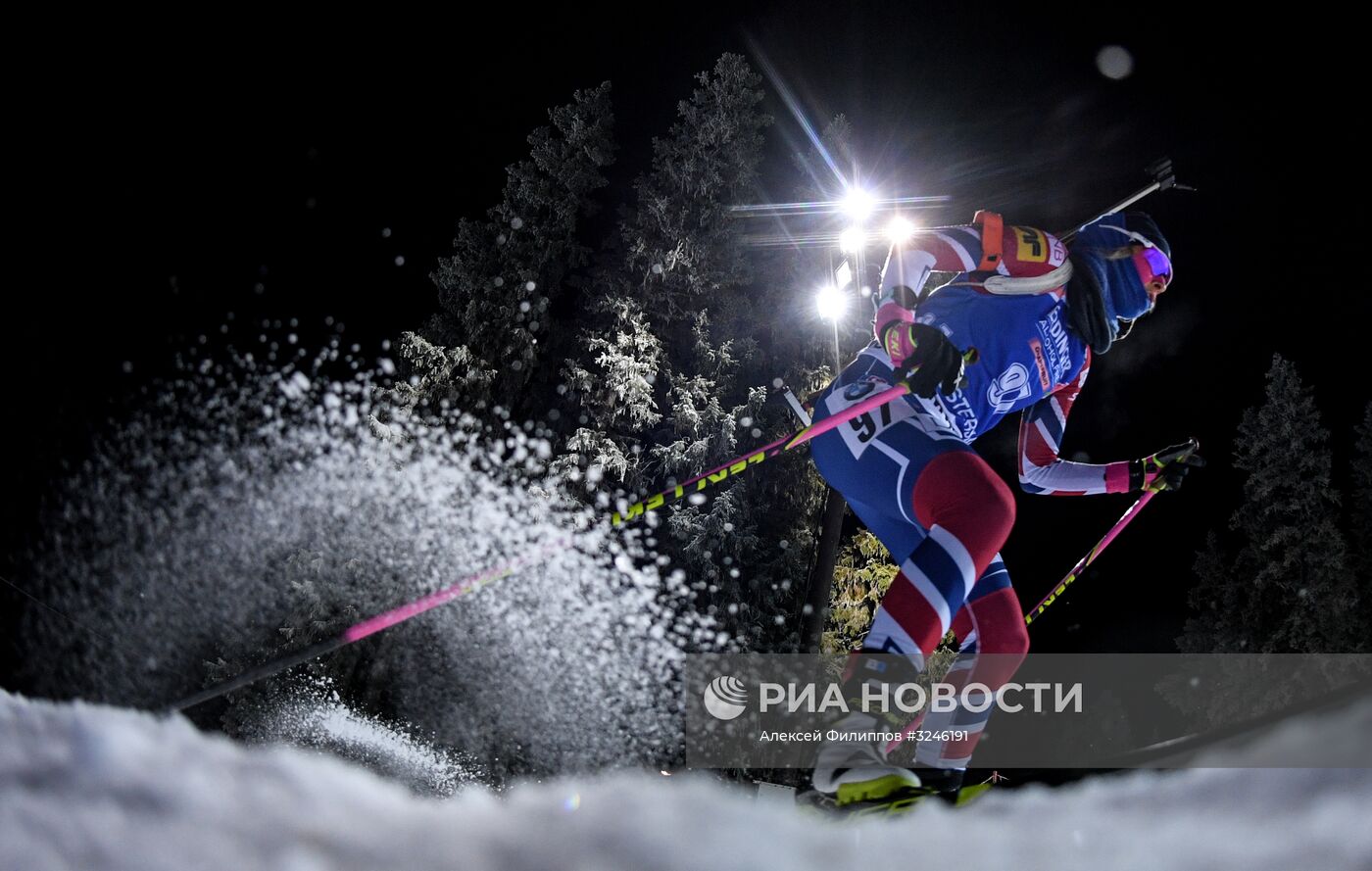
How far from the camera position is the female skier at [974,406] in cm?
266

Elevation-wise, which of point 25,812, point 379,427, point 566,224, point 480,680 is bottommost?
point 25,812

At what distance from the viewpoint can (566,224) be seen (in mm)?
12172

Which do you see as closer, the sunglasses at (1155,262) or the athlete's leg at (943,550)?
the athlete's leg at (943,550)

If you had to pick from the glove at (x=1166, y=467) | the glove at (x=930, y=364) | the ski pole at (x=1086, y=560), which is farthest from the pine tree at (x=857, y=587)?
the glove at (x=930, y=364)

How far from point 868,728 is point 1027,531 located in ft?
37.0

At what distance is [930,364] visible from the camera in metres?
3.04

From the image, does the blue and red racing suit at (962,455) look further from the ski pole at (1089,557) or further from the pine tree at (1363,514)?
the pine tree at (1363,514)

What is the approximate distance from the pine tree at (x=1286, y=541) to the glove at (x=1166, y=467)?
46.7 ft

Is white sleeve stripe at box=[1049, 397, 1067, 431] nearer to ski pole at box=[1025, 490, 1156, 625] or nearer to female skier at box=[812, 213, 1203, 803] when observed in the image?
female skier at box=[812, 213, 1203, 803]

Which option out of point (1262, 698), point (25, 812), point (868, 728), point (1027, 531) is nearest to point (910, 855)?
point (25, 812)

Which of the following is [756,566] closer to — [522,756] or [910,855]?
[522,756]

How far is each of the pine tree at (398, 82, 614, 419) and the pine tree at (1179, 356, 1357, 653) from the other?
43.9 feet

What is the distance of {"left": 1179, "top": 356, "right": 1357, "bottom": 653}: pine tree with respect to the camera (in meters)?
14.6

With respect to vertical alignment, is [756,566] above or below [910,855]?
above
